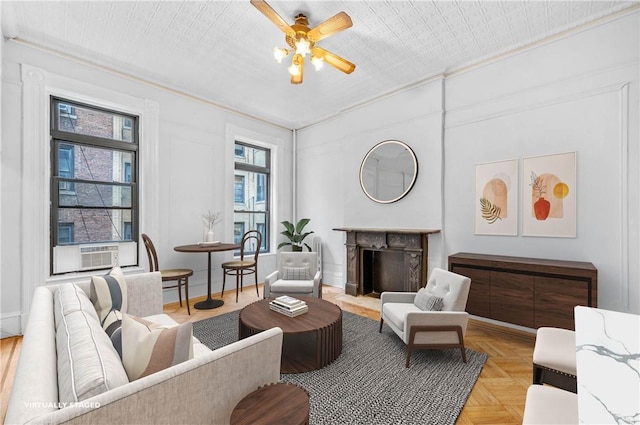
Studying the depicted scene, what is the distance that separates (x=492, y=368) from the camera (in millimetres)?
2396

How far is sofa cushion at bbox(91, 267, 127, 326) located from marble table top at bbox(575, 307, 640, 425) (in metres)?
2.36

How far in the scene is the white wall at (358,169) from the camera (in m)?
3.96

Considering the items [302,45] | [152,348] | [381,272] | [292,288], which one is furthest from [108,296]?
[381,272]

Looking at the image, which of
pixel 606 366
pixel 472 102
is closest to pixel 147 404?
pixel 606 366

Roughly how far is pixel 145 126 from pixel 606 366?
190 inches

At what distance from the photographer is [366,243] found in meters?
4.57

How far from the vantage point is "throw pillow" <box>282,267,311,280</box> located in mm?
3941

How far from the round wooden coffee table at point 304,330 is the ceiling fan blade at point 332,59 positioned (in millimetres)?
2442

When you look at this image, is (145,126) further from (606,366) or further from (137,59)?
(606,366)

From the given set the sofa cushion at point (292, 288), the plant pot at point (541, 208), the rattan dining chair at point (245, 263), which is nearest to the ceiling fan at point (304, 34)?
the sofa cushion at point (292, 288)

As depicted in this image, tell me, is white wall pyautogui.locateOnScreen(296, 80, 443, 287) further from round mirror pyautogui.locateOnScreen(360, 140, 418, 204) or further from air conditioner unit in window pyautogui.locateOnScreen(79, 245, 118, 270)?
air conditioner unit in window pyautogui.locateOnScreen(79, 245, 118, 270)

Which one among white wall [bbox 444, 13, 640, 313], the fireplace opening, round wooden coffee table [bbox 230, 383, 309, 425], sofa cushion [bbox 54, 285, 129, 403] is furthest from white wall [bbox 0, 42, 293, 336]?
white wall [bbox 444, 13, 640, 313]

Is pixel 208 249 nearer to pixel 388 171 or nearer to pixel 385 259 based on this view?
pixel 385 259

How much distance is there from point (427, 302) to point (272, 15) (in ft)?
9.33
